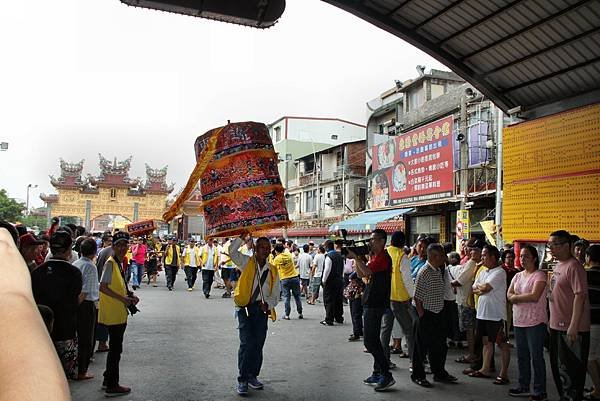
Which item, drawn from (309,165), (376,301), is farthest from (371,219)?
(309,165)

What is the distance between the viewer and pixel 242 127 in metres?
5.94

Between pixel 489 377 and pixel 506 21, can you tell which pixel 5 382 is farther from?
pixel 506 21

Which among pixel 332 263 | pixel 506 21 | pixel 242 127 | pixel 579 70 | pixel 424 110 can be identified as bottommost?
pixel 332 263

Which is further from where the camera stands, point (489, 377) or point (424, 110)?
point (424, 110)

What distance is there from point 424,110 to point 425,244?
14.6 m

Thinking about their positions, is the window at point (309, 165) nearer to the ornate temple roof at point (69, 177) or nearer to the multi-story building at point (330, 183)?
the multi-story building at point (330, 183)

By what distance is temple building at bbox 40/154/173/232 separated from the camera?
133 ft

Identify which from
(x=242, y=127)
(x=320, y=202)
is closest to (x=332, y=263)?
(x=242, y=127)

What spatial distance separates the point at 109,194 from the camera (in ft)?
137

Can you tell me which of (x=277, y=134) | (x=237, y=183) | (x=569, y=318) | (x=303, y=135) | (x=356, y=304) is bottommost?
(x=356, y=304)

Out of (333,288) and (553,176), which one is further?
(333,288)

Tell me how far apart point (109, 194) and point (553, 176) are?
1542 inches

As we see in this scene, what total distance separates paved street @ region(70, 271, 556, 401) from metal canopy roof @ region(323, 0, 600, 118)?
4.31 metres

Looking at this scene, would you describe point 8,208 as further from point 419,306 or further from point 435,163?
point 419,306
